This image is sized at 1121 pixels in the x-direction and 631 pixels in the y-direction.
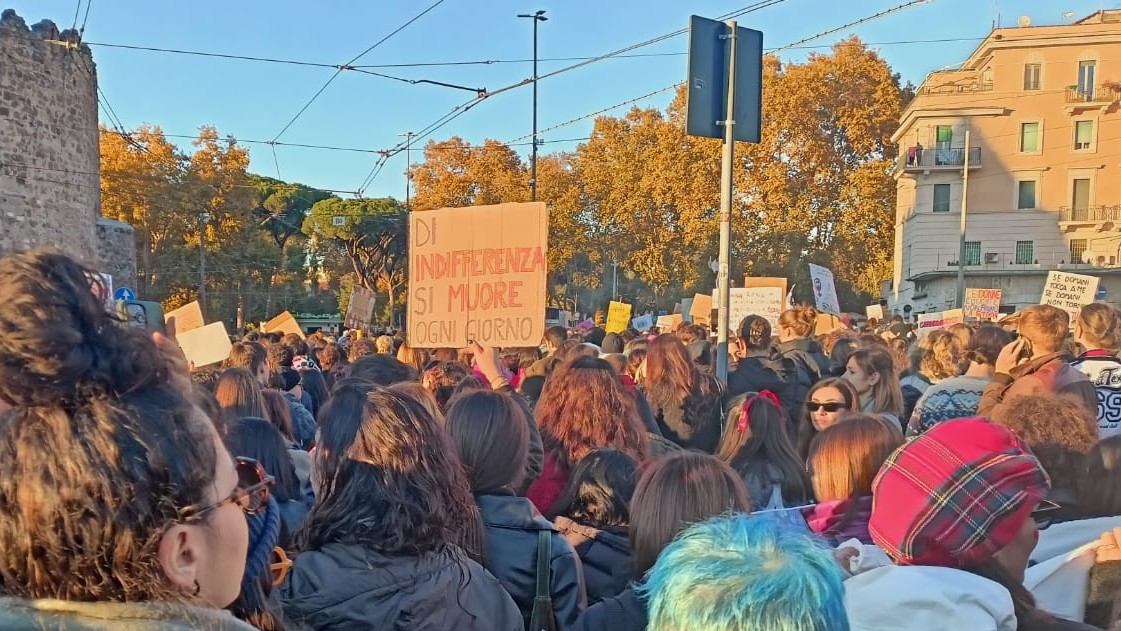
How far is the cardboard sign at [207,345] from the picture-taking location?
22.1ft

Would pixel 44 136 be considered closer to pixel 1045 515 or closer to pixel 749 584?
pixel 1045 515

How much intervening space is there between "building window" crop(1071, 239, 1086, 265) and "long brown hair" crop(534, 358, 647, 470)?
46.3 meters

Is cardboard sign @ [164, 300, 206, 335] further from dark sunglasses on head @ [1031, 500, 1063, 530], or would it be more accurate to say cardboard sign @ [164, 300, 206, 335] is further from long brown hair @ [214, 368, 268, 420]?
dark sunglasses on head @ [1031, 500, 1063, 530]

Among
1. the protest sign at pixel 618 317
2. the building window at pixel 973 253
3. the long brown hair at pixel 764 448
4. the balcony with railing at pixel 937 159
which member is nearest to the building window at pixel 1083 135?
the balcony with railing at pixel 937 159

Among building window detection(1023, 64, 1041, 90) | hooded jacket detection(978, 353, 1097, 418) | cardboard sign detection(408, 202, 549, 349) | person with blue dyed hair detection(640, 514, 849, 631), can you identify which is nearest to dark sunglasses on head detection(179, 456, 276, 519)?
person with blue dyed hair detection(640, 514, 849, 631)

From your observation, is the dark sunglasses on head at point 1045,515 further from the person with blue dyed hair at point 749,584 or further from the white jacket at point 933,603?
the person with blue dyed hair at point 749,584

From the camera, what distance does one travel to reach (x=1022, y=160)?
42.1 m

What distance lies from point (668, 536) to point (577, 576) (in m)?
0.34

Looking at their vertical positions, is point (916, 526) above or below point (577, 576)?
above

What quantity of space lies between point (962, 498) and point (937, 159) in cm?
4456

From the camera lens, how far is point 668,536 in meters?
2.40

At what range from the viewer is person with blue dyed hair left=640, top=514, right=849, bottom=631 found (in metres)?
1.29

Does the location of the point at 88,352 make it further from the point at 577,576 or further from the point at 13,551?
the point at 577,576

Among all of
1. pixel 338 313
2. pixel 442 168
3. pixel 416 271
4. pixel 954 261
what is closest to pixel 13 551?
pixel 416 271
